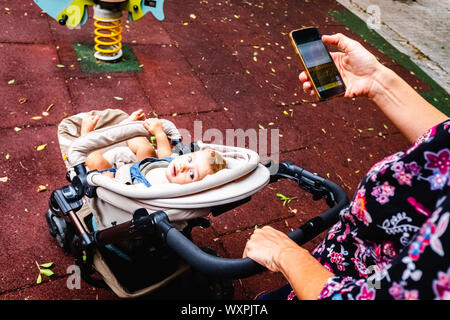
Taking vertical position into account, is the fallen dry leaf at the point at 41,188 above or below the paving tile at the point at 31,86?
below

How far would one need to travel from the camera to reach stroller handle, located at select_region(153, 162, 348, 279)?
4.19 ft

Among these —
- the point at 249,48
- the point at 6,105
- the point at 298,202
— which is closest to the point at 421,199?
the point at 298,202

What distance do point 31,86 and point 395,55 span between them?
5.99 metres

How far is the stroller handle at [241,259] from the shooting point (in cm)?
128

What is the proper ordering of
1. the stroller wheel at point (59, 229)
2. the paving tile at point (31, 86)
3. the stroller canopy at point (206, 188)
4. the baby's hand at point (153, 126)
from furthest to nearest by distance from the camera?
the paving tile at point (31, 86) → the stroller wheel at point (59, 229) → the baby's hand at point (153, 126) → the stroller canopy at point (206, 188)

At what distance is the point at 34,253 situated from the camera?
2.54 m

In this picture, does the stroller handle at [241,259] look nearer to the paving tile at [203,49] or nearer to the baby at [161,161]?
the baby at [161,161]

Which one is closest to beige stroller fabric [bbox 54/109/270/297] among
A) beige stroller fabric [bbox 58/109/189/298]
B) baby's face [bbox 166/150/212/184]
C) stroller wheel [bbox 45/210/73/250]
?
beige stroller fabric [bbox 58/109/189/298]

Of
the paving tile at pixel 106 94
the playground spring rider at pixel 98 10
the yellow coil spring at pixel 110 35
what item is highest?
the playground spring rider at pixel 98 10

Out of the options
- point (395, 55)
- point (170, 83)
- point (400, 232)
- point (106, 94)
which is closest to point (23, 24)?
point (106, 94)

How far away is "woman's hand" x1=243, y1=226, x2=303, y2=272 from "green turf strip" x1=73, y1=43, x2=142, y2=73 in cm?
357

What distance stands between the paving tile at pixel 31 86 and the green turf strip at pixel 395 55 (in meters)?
5.18

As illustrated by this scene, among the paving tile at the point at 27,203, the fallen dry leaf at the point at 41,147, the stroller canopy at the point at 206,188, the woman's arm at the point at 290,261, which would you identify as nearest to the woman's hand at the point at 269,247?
the woman's arm at the point at 290,261

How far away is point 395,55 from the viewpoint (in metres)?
6.79
